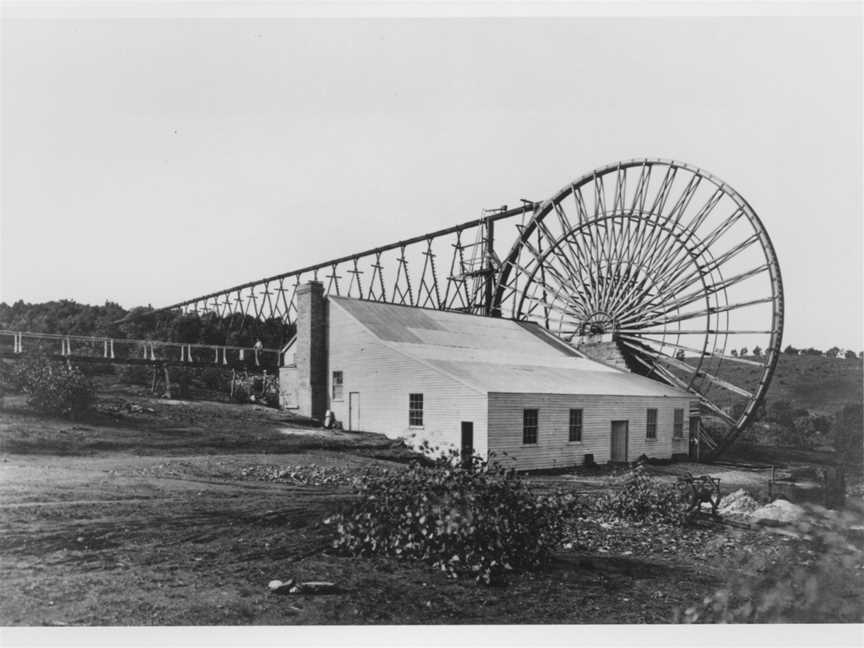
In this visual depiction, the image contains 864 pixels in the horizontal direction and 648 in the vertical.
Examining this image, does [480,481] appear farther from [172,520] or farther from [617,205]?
[617,205]

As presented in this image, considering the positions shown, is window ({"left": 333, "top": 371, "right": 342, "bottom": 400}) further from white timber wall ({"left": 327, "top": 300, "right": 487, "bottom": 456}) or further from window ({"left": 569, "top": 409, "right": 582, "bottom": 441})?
window ({"left": 569, "top": 409, "right": 582, "bottom": 441})

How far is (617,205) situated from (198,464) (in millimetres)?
23954

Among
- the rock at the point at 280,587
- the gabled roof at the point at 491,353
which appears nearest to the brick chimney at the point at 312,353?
the gabled roof at the point at 491,353

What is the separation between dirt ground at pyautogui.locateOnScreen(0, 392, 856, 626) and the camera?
7.72 meters

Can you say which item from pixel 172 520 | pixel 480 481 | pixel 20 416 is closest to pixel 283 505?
pixel 172 520

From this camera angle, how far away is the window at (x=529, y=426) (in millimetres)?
21047

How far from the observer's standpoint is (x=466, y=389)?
20.9 m

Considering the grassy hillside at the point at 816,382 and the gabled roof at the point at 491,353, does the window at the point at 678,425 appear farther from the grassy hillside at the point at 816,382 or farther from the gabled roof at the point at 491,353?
the grassy hillside at the point at 816,382

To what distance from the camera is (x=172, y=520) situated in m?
10.8

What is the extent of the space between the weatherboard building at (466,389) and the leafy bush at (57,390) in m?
8.23

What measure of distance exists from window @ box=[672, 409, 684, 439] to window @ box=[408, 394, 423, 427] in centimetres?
1163

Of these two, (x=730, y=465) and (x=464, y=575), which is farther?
(x=730, y=465)

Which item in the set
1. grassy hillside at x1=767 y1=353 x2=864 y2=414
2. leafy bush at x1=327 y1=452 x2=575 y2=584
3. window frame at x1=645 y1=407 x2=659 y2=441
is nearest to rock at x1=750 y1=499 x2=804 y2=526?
leafy bush at x1=327 y1=452 x2=575 y2=584

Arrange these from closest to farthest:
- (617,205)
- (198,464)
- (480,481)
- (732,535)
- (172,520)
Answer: (480,481) < (172,520) < (732,535) < (198,464) < (617,205)
